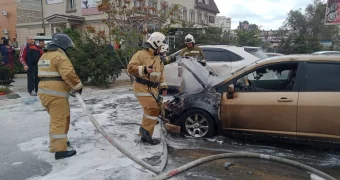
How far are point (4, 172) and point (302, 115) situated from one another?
13.2ft

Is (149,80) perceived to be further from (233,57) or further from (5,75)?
(5,75)

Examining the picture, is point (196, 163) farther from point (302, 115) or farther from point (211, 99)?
point (302, 115)

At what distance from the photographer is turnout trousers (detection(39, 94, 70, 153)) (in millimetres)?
3955

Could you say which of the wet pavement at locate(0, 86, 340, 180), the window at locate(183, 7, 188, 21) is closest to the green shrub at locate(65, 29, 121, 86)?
the wet pavement at locate(0, 86, 340, 180)

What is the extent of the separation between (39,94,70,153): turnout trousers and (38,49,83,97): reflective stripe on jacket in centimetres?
8

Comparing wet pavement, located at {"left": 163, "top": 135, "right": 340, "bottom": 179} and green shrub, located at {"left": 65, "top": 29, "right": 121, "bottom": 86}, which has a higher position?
green shrub, located at {"left": 65, "top": 29, "right": 121, "bottom": 86}

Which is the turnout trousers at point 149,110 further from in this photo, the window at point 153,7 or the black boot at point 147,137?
the window at point 153,7

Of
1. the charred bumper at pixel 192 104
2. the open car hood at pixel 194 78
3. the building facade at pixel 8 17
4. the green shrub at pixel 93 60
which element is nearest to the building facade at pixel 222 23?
the green shrub at pixel 93 60

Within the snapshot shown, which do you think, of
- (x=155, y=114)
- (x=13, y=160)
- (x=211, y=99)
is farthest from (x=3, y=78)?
(x=211, y=99)

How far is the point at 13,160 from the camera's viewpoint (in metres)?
4.11

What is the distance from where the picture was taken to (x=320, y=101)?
3953 millimetres

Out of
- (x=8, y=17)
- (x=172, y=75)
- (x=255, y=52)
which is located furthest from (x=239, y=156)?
(x=8, y=17)

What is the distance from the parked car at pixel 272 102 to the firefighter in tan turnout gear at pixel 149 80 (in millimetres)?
553

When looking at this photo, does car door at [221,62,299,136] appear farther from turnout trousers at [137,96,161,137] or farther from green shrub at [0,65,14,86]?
green shrub at [0,65,14,86]
